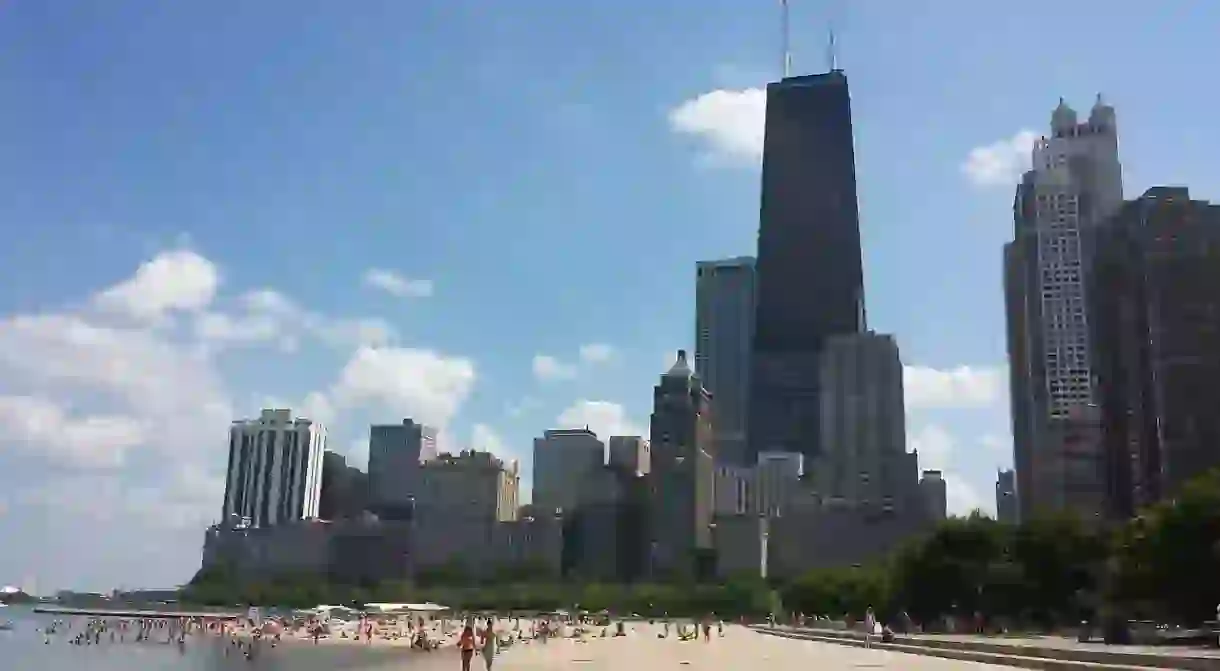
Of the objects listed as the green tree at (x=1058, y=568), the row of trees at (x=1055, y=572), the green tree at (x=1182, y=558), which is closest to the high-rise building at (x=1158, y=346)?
the row of trees at (x=1055, y=572)

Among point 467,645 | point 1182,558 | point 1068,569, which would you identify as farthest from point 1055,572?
point 467,645

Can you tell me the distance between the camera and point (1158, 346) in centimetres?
→ 14738

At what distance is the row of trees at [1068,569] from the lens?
173 feet

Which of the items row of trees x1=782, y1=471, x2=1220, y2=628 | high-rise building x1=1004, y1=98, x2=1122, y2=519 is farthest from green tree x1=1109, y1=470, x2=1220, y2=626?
high-rise building x1=1004, y1=98, x2=1122, y2=519

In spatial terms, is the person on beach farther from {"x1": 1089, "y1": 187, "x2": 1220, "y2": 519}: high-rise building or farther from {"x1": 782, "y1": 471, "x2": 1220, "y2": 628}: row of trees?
{"x1": 1089, "y1": 187, "x2": 1220, "y2": 519}: high-rise building

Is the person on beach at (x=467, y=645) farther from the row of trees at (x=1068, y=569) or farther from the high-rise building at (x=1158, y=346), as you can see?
the high-rise building at (x=1158, y=346)

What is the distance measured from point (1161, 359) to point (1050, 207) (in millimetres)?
53610

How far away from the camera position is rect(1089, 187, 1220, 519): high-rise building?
143 m

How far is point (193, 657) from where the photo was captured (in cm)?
7700

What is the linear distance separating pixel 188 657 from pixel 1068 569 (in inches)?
2331

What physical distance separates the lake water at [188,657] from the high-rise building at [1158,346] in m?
104

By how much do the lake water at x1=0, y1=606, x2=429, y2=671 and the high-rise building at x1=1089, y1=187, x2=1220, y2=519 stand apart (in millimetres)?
103963

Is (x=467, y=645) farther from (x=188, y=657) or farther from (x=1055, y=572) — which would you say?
(x=1055, y=572)

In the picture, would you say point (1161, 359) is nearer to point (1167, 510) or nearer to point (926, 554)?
A: point (926, 554)
